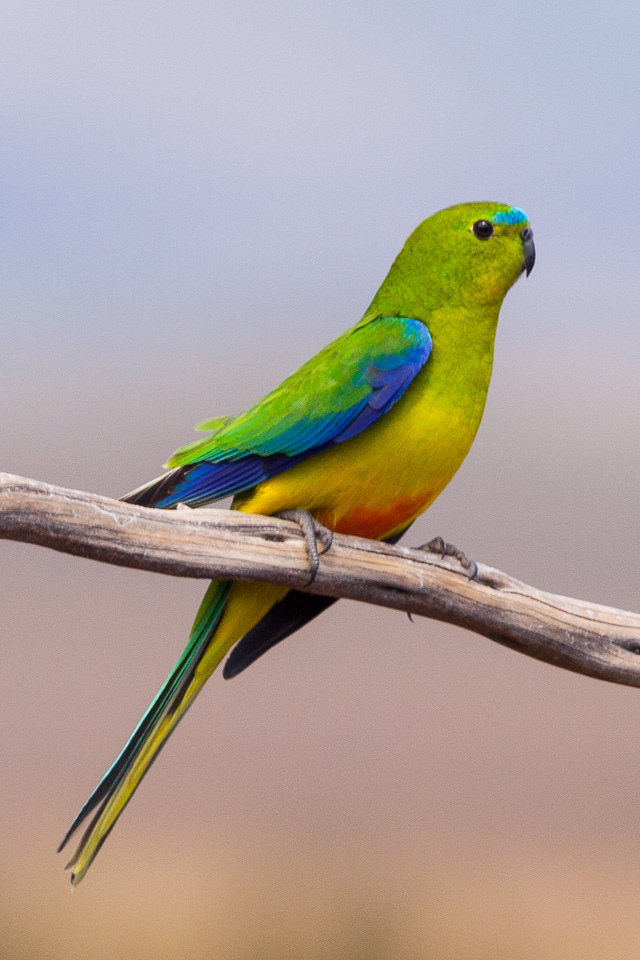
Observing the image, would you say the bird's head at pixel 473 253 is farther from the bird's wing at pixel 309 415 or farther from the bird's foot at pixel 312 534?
the bird's foot at pixel 312 534

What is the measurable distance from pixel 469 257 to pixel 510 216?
154mm

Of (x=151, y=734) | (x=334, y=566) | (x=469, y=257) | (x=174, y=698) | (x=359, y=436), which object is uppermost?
(x=469, y=257)

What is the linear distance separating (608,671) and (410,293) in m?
1.15

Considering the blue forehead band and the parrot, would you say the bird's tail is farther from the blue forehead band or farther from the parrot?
the blue forehead band

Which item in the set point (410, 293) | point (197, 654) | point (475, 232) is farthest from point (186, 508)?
point (475, 232)

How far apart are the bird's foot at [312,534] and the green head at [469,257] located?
2.01 ft

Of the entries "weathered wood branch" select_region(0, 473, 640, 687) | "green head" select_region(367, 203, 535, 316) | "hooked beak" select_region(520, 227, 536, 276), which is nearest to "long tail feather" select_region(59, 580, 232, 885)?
"weathered wood branch" select_region(0, 473, 640, 687)

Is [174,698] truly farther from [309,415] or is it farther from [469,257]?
[469,257]

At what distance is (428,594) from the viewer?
2.52 m

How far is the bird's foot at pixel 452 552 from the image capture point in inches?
101

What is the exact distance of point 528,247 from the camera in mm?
2584

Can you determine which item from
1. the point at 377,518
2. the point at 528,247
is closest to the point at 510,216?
the point at 528,247

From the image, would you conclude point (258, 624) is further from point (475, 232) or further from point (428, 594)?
point (475, 232)

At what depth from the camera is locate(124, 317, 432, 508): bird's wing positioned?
2.40m
